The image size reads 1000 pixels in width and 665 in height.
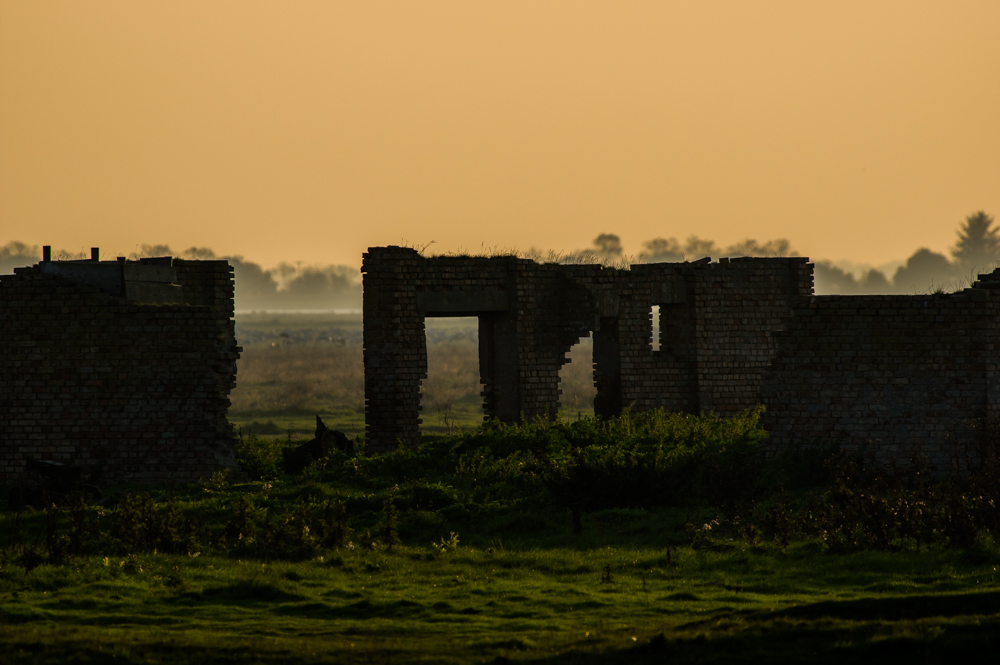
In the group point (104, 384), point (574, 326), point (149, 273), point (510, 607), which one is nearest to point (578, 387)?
point (574, 326)

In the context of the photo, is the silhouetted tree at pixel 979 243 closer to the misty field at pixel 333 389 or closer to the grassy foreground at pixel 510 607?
the misty field at pixel 333 389

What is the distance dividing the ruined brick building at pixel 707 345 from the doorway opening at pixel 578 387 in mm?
1494

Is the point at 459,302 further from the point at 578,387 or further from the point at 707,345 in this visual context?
the point at 578,387

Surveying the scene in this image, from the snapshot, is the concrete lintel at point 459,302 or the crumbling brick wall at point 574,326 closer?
the crumbling brick wall at point 574,326

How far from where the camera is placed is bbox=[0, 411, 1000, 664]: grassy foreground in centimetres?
651

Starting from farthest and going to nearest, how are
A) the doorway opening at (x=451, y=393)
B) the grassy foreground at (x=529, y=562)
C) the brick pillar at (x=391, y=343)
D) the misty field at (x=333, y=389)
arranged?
the misty field at (x=333, y=389) < the doorway opening at (x=451, y=393) < the brick pillar at (x=391, y=343) < the grassy foreground at (x=529, y=562)

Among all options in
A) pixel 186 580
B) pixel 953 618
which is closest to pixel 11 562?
pixel 186 580

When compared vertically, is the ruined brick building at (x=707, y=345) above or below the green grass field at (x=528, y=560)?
above

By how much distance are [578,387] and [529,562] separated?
34115 millimetres

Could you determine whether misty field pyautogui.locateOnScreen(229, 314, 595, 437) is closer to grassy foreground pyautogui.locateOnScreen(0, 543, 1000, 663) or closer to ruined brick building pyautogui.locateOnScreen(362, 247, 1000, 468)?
ruined brick building pyautogui.locateOnScreen(362, 247, 1000, 468)

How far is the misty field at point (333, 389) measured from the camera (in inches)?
1096

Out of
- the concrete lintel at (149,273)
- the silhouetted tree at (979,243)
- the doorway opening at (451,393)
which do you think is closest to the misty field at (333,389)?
the doorway opening at (451,393)

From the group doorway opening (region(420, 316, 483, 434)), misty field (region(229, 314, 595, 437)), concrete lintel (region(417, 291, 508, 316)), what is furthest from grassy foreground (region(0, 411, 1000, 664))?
misty field (region(229, 314, 595, 437))

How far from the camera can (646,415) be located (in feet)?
52.2
